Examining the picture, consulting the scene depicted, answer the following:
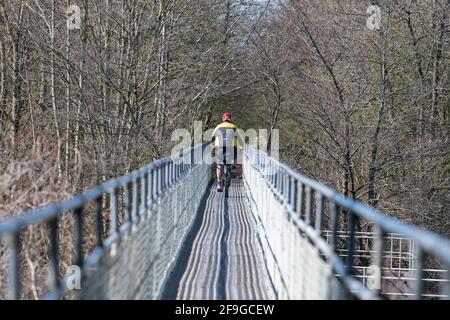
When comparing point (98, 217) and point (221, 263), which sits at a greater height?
point (98, 217)

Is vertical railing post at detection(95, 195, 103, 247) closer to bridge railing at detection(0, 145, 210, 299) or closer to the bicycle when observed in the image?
bridge railing at detection(0, 145, 210, 299)

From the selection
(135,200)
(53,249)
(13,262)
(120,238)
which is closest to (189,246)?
(135,200)

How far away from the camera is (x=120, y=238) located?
5.44 m

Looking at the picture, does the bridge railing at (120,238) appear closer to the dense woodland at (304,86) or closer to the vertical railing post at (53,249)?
the vertical railing post at (53,249)

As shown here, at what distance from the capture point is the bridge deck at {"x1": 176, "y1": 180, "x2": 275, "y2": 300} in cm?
844

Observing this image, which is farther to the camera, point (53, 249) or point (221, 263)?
point (221, 263)

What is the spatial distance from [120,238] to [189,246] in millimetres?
6588

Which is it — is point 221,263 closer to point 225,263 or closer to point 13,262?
point 225,263

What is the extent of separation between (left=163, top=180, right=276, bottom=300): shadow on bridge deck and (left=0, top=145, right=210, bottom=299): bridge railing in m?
0.28

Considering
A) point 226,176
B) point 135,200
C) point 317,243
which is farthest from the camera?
point 226,176

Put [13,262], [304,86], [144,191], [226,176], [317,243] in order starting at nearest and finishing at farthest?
[13,262]
[317,243]
[144,191]
[226,176]
[304,86]

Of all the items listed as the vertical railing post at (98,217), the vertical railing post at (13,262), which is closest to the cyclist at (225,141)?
the vertical railing post at (98,217)
